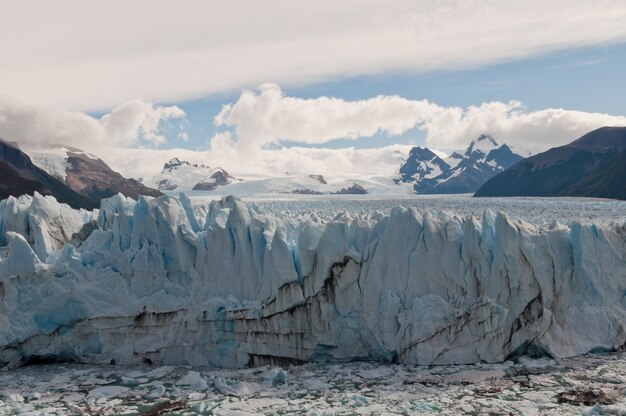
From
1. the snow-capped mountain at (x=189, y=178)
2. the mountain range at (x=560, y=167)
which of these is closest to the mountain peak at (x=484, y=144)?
the snow-capped mountain at (x=189, y=178)

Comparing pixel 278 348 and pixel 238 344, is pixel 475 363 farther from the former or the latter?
pixel 238 344

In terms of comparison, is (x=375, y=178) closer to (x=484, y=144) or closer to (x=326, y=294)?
(x=484, y=144)

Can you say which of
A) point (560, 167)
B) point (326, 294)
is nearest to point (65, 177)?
point (560, 167)

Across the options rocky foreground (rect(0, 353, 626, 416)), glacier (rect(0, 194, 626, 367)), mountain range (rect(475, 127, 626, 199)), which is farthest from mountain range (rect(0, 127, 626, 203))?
rocky foreground (rect(0, 353, 626, 416))

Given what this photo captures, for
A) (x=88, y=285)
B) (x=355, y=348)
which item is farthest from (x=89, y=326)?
(x=355, y=348)

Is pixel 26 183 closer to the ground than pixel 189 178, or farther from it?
closer to the ground

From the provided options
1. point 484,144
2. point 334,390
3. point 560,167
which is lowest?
point 334,390

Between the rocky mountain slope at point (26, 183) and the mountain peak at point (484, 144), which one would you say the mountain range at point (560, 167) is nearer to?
the rocky mountain slope at point (26, 183)
